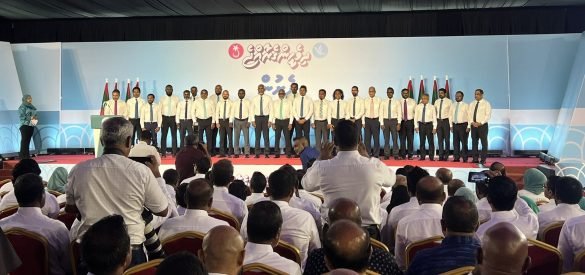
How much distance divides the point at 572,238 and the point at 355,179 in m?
1.25

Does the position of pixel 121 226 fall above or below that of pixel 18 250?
above

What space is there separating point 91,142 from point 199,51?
312cm

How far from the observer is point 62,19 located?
44.1ft

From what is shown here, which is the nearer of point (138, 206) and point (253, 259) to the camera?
point (253, 259)

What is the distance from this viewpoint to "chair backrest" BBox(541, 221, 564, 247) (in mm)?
3621

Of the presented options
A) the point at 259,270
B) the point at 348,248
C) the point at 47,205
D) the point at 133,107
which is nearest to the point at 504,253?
the point at 348,248

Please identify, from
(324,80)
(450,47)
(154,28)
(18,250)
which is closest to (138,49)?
(154,28)

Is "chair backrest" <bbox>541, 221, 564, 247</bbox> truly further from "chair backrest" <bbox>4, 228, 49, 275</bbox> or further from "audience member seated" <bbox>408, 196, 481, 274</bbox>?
"chair backrest" <bbox>4, 228, 49, 275</bbox>

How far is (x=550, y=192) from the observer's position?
4.91 metres

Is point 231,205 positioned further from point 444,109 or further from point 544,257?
point 444,109

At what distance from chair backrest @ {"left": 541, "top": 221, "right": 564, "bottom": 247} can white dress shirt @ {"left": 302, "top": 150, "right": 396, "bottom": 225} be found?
97 centimetres

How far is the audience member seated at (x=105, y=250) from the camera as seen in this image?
2068 millimetres

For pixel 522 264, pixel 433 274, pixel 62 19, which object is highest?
pixel 62 19

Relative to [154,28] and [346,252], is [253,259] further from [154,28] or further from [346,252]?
Answer: [154,28]
